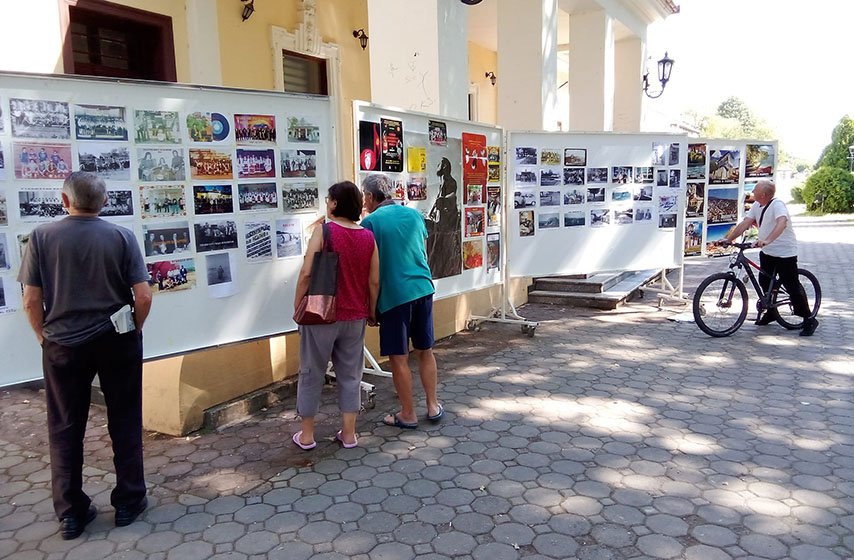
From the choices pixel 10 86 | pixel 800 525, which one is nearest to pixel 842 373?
pixel 800 525

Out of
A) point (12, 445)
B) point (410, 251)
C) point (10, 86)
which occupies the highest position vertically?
point (10, 86)

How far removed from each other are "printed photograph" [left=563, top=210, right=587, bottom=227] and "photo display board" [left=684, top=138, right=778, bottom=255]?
6.73ft

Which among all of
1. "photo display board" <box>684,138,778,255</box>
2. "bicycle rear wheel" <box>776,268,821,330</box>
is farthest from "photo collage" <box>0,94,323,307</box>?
"photo display board" <box>684,138,778,255</box>

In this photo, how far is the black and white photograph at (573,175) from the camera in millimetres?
6840

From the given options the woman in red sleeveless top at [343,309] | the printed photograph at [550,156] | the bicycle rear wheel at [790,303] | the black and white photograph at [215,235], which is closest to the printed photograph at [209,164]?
the black and white photograph at [215,235]

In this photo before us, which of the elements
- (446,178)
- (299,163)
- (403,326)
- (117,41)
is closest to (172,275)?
(299,163)

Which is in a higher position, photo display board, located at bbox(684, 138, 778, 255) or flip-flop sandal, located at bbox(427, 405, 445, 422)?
photo display board, located at bbox(684, 138, 778, 255)

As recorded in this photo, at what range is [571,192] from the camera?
6.93m

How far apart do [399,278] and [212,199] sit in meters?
1.22

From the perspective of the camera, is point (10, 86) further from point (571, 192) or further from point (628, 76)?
point (628, 76)

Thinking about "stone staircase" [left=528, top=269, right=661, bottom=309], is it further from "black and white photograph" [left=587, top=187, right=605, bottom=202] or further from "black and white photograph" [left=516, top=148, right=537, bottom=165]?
"black and white photograph" [left=516, top=148, right=537, bottom=165]

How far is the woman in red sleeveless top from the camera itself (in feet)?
12.0

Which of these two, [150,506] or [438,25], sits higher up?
[438,25]

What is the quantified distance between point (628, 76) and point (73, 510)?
42.8 ft
